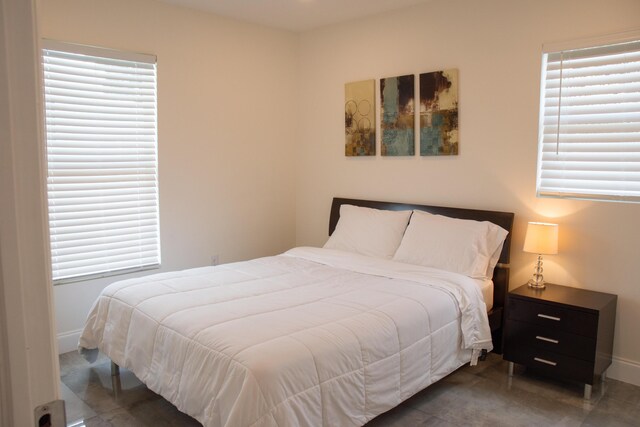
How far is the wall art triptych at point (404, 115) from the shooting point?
3879mm

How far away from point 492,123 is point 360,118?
1267mm

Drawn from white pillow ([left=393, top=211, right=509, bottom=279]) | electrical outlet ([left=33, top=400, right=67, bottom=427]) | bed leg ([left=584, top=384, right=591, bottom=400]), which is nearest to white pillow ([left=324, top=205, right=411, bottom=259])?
white pillow ([left=393, top=211, right=509, bottom=279])

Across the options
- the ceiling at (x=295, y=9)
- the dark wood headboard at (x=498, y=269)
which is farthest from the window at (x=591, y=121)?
the ceiling at (x=295, y=9)

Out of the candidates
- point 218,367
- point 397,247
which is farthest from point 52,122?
point 397,247

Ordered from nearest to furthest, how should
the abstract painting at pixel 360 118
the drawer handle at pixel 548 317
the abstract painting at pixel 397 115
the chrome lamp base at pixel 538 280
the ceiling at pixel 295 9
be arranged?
the drawer handle at pixel 548 317 < the chrome lamp base at pixel 538 280 < the ceiling at pixel 295 9 < the abstract painting at pixel 397 115 < the abstract painting at pixel 360 118

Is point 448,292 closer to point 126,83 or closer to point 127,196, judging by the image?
point 127,196

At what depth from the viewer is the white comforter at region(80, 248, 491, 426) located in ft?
6.68

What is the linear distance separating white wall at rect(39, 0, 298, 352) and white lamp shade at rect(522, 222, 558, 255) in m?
2.60

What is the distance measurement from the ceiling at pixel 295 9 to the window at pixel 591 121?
4.41 feet

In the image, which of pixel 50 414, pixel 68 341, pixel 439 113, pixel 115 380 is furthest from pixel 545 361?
pixel 68 341

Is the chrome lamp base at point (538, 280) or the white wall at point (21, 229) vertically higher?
the white wall at point (21, 229)

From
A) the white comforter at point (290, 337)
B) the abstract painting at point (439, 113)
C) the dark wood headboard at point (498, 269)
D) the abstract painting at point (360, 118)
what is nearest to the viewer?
the white comforter at point (290, 337)

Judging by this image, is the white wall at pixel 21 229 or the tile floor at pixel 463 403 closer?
the white wall at pixel 21 229

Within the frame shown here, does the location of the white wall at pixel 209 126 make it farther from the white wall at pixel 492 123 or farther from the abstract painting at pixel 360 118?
the abstract painting at pixel 360 118
